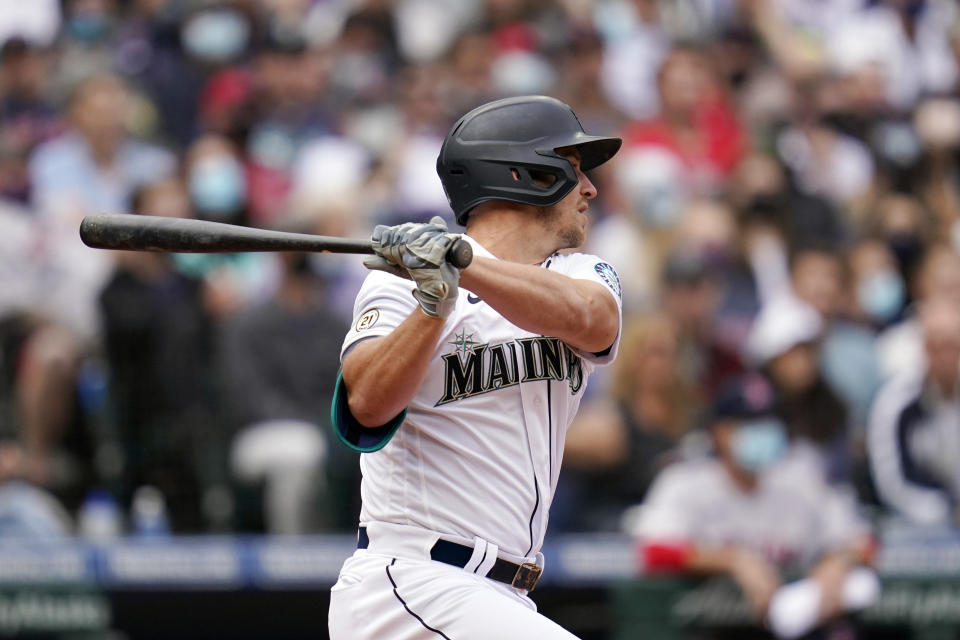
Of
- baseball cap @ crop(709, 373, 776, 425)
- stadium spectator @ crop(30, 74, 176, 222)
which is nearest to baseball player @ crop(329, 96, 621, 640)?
baseball cap @ crop(709, 373, 776, 425)

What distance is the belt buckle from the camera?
3.27 metres

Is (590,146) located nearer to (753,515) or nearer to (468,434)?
(468,434)

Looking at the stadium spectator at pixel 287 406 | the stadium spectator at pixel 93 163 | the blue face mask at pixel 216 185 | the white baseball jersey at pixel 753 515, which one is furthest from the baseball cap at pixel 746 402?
the stadium spectator at pixel 93 163

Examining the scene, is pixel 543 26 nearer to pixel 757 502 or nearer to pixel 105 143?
pixel 105 143

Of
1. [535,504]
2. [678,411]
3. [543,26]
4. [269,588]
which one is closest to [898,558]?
[678,411]

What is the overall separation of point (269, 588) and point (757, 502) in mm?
2112

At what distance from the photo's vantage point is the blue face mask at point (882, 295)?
8391mm

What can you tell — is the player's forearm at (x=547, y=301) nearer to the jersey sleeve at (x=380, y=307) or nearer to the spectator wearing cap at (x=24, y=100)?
the jersey sleeve at (x=380, y=307)

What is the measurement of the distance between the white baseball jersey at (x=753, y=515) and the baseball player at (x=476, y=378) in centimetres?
277

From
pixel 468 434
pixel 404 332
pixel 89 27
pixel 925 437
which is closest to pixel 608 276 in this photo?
pixel 468 434

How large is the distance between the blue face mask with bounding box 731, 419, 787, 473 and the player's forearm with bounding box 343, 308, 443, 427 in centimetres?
336

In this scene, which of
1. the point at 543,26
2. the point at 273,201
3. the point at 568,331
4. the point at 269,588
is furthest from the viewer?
the point at 543,26

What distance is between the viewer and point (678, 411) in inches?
273

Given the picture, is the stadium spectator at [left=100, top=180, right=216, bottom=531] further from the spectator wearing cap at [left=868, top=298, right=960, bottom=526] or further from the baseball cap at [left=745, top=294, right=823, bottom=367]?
the spectator wearing cap at [left=868, top=298, right=960, bottom=526]
